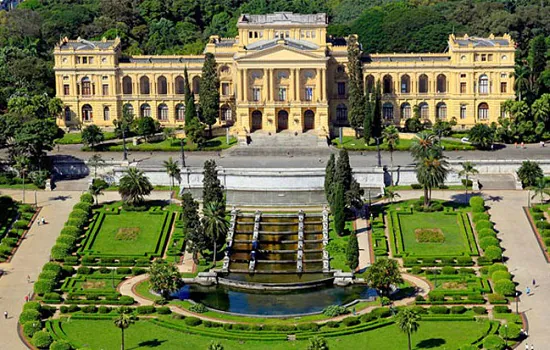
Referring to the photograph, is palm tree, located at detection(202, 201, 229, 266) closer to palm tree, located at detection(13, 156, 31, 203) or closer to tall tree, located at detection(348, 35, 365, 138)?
palm tree, located at detection(13, 156, 31, 203)

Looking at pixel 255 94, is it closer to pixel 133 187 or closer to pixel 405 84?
pixel 405 84

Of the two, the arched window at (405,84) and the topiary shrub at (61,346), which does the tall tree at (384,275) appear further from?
the arched window at (405,84)

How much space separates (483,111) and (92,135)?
51075 millimetres

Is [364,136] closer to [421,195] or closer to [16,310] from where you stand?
[421,195]

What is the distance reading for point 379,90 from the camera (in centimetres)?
15938

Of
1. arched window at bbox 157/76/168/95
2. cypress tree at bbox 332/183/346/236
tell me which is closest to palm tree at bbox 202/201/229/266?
cypress tree at bbox 332/183/346/236

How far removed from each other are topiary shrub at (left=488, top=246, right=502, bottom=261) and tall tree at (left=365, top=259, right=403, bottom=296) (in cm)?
1237

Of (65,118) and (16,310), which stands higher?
(65,118)

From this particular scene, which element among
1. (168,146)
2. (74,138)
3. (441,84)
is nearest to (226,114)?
(168,146)

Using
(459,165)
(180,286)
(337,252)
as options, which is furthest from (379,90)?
(180,286)

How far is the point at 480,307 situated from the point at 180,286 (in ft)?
89.1

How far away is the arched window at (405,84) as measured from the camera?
17338cm

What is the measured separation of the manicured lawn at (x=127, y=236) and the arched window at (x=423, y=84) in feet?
162

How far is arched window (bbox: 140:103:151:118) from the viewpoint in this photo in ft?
575
